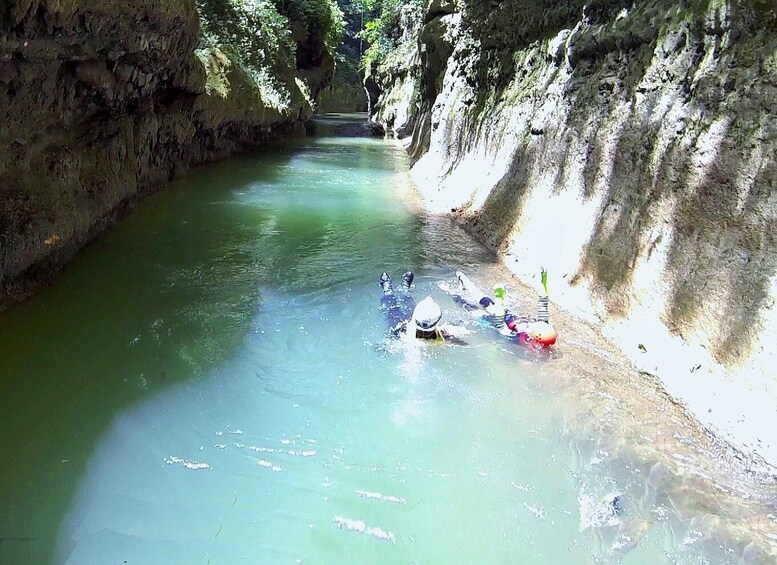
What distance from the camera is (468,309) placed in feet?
20.5

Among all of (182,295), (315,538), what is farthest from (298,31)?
(315,538)

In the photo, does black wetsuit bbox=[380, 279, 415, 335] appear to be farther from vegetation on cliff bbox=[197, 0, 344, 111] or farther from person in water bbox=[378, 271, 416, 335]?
vegetation on cliff bbox=[197, 0, 344, 111]

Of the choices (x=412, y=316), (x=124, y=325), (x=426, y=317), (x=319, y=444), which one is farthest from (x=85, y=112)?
(x=319, y=444)

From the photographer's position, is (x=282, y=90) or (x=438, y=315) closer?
(x=438, y=315)

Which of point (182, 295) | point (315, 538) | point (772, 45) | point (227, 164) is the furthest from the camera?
point (227, 164)

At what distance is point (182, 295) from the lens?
251 inches

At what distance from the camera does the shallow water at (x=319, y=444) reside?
10.3 feet

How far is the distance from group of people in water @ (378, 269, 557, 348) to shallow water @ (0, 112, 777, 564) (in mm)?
160

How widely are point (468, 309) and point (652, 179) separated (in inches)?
87.0

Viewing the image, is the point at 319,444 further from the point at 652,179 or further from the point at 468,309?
the point at 652,179

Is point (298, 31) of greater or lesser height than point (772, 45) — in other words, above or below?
above

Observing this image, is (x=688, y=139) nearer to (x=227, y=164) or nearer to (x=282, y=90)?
(x=227, y=164)

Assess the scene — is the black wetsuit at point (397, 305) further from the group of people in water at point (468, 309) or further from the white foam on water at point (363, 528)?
the white foam on water at point (363, 528)

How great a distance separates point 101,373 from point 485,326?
3477mm
